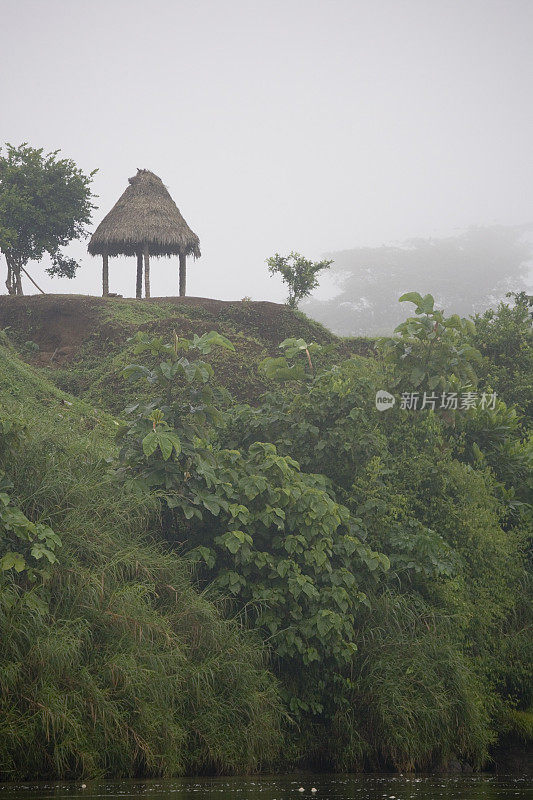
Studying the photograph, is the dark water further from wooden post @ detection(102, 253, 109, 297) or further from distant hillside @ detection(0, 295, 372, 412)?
wooden post @ detection(102, 253, 109, 297)

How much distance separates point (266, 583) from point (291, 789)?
187 cm

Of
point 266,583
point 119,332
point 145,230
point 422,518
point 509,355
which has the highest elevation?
point 145,230

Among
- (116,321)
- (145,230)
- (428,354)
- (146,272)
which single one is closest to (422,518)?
(428,354)

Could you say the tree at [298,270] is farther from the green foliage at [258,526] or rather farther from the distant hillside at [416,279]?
the distant hillside at [416,279]

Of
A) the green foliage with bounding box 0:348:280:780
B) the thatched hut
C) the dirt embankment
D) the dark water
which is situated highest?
the thatched hut

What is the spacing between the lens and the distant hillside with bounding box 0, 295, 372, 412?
14.8 metres

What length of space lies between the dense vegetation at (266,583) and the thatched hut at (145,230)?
14912 millimetres

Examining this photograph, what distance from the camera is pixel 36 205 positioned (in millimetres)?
23969

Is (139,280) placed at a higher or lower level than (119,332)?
higher

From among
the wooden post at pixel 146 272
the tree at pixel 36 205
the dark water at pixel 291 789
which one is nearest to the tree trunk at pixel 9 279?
the tree at pixel 36 205

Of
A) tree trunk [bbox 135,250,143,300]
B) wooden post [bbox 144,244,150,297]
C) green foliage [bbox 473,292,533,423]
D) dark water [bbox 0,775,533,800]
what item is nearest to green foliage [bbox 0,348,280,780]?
dark water [bbox 0,775,533,800]

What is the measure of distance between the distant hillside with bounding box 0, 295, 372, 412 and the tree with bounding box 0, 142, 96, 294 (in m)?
4.57

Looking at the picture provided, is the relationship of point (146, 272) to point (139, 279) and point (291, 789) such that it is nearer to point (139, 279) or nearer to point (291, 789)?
point (139, 279)

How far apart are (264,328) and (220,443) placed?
10419mm
